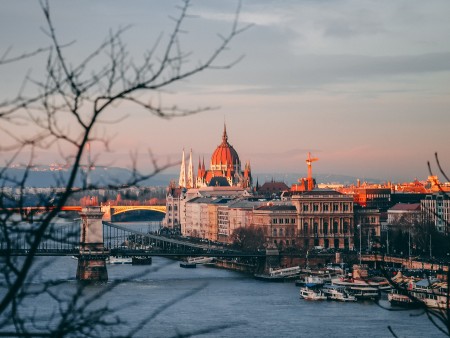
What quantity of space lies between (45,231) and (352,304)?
29108 millimetres

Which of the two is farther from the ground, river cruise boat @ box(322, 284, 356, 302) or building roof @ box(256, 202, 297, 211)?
building roof @ box(256, 202, 297, 211)

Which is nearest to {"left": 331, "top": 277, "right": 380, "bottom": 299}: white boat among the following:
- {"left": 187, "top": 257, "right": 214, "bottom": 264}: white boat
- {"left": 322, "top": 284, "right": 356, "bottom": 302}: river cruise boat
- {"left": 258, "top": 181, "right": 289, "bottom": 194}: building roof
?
{"left": 322, "top": 284, "right": 356, "bottom": 302}: river cruise boat

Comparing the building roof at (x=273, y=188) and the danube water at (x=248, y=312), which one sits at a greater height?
the building roof at (x=273, y=188)

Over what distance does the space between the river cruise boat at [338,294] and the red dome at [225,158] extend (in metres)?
53.7

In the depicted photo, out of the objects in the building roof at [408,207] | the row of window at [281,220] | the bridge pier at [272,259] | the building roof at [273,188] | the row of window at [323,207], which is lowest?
the bridge pier at [272,259]

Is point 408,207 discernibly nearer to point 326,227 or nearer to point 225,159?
point 326,227

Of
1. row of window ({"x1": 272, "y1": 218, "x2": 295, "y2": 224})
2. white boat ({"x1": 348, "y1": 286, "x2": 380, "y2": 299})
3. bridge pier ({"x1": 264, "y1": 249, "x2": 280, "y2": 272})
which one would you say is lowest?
white boat ({"x1": 348, "y1": 286, "x2": 380, "y2": 299})

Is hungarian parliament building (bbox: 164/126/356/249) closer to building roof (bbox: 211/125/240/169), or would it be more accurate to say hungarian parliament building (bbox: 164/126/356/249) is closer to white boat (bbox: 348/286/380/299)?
building roof (bbox: 211/125/240/169)

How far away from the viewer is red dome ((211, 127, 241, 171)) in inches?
3479

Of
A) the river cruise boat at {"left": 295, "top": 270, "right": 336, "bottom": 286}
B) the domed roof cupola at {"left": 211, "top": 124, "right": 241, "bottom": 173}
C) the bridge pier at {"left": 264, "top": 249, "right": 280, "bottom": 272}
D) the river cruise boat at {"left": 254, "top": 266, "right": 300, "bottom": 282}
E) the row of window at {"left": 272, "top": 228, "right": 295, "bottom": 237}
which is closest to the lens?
the river cruise boat at {"left": 295, "top": 270, "right": 336, "bottom": 286}

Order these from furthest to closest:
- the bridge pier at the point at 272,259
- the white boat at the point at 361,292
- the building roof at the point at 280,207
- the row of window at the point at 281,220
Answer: the building roof at the point at 280,207
the row of window at the point at 281,220
the bridge pier at the point at 272,259
the white boat at the point at 361,292

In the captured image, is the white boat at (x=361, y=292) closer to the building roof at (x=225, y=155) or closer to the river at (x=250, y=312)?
the river at (x=250, y=312)

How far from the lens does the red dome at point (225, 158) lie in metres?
88.4

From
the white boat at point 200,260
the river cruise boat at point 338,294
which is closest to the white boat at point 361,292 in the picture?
the river cruise boat at point 338,294
